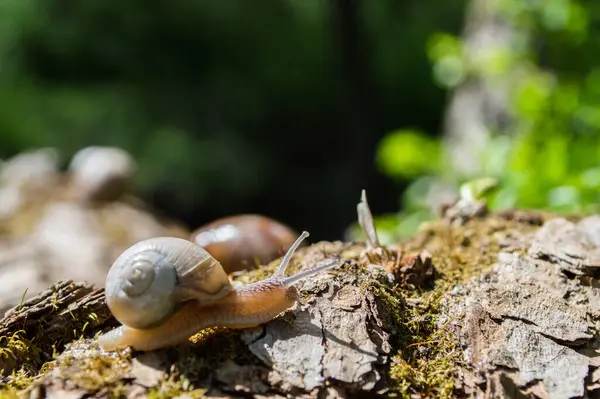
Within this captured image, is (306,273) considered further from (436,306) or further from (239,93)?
(239,93)

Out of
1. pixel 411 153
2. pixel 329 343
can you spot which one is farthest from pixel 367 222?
pixel 411 153

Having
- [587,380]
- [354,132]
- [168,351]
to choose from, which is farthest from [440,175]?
[168,351]

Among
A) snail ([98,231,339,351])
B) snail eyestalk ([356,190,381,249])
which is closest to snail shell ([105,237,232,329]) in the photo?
snail ([98,231,339,351])

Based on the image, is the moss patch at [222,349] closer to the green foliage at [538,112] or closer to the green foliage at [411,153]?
the green foliage at [538,112]

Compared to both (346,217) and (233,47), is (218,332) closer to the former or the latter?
(346,217)

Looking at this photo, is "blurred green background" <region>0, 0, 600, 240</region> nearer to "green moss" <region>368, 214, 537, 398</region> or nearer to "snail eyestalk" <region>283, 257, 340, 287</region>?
"green moss" <region>368, 214, 537, 398</region>

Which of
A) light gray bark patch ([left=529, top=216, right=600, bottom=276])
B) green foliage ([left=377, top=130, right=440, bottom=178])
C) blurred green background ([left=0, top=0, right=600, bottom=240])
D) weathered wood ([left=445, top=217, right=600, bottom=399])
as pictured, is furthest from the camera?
blurred green background ([left=0, top=0, right=600, bottom=240])

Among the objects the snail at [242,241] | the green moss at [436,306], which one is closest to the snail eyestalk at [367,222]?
the green moss at [436,306]
